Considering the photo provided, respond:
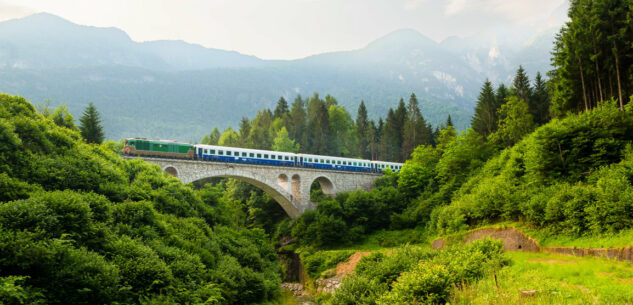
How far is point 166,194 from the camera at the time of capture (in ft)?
76.7

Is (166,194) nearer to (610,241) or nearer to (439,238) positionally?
(439,238)

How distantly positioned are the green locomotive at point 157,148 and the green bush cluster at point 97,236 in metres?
7.42

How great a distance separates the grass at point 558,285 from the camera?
9.45m

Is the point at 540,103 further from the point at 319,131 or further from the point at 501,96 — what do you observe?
the point at 319,131

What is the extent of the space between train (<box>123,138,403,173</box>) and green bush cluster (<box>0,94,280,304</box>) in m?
7.94

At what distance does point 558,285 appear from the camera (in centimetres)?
1060

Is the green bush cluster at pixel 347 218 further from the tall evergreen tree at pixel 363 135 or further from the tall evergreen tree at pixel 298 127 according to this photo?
the tall evergreen tree at pixel 363 135

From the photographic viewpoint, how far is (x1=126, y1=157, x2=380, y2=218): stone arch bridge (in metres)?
35.7

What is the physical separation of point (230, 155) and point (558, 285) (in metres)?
33.3

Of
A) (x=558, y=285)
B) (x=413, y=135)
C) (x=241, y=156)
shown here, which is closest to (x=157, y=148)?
(x=241, y=156)

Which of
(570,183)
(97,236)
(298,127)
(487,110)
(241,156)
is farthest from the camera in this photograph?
(298,127)

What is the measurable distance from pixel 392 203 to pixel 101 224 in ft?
108

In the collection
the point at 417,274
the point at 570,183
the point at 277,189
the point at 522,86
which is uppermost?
the point at 522,86

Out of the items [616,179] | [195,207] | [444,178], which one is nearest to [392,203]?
[444,178]
